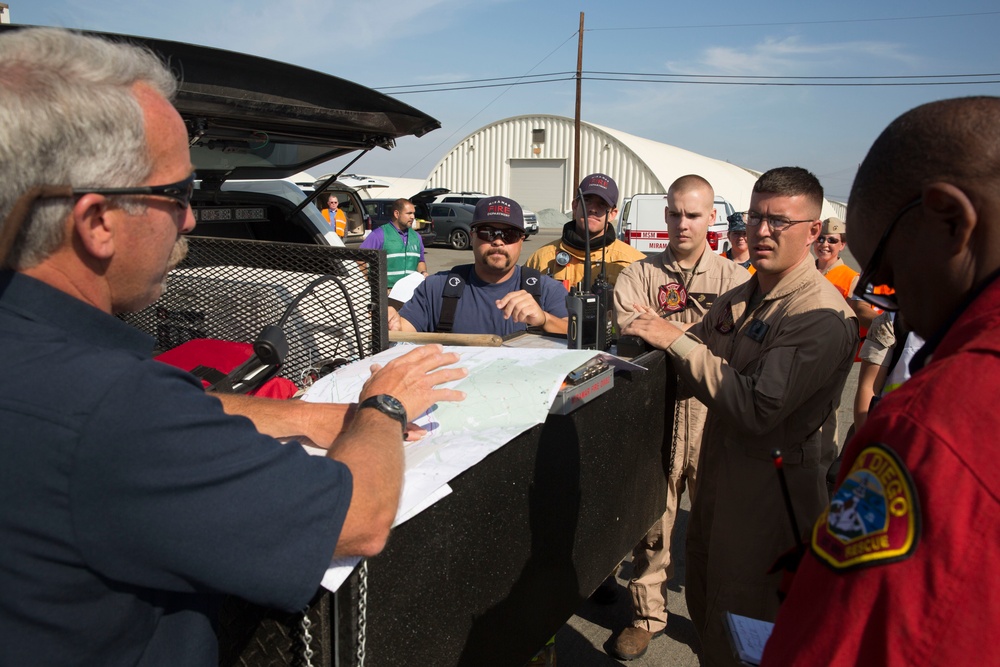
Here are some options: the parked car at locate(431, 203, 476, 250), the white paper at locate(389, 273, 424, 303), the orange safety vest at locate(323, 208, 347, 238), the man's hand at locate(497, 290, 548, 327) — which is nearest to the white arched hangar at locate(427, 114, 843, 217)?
the parked car at locate(431, 203, 476, 250)

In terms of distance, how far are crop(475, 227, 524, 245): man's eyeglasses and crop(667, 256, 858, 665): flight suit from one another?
111 cm

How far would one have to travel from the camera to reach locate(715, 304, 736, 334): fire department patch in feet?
9.00

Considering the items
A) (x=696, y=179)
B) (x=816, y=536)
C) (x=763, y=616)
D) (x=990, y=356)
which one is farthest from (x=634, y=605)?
(x=990, y=356)

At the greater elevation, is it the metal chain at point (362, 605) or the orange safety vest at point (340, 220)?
the metal chain at point (362, 605)

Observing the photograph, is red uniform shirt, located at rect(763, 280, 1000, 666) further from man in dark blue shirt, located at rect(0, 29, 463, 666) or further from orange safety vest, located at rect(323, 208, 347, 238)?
orange safety vest, located at rect(323, 208, 347, 238)

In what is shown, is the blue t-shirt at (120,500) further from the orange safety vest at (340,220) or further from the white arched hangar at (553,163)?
the white arched hangar at (553,163)

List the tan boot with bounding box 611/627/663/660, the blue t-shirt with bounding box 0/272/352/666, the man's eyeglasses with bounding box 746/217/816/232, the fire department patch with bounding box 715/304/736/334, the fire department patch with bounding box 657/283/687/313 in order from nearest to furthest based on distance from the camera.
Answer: the blue t-shirt with bounding box 0/272/352/666
the man's eyeglasses with bounding box 746/217/816/232
the fire department patch with bounding box 715/304/736/334
the tan boot with bounding box 611/627/663/660
the fire department patch with bounding box 657/283/687/313

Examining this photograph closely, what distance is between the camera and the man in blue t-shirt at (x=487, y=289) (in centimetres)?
322

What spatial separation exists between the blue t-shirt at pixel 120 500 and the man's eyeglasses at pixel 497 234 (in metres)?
2.37

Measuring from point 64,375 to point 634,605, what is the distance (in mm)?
2901

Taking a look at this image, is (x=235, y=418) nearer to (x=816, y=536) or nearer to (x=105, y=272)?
(x=105, y=272)

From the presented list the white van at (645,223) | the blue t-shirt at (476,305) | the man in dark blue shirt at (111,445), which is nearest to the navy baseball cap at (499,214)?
the blue t-shirt at (476,305)

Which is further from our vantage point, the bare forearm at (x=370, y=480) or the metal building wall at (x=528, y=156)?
the metal building wall at (x=528, y=156)

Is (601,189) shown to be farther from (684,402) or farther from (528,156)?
(528,156)
